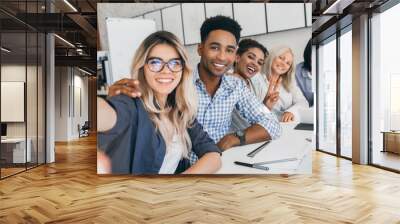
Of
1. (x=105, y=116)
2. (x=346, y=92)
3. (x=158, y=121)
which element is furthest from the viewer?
(x=346, y=92)

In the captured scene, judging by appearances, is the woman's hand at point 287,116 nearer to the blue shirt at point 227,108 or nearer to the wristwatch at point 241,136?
the blue shirt at point 227,108

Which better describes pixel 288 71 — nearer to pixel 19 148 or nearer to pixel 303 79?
pixel 303 79

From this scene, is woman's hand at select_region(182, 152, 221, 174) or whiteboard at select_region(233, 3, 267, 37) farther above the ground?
whiteboard at select_region(233, 3, 267, 37)

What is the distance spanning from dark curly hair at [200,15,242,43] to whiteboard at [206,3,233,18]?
0.23 feet

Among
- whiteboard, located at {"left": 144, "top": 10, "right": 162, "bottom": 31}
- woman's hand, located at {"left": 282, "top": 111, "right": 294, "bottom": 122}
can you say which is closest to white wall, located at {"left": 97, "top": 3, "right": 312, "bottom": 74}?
whiteboard, located at {"left": 144, "top": 10, "right": 162, "bottom": 31}

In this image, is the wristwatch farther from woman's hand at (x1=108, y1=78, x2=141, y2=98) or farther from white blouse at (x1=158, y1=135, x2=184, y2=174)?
woman's hand at (x1=108, y1=78, x2=141, y2=98)

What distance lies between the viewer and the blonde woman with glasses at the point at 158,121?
6348 millimetres

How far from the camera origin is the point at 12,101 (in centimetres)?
705

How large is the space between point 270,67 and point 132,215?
3.57 m

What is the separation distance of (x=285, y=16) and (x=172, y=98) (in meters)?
2.34

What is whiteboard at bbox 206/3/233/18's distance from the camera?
6531 mm

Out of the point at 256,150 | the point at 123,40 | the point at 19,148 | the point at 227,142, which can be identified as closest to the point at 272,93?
the point at 256,150

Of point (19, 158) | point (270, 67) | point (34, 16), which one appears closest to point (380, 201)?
point (270, 67)

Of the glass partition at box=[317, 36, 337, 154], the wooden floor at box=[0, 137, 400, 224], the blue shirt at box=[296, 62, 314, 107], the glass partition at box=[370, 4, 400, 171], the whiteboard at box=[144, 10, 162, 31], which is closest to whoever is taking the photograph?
the wooden floor at box=[0, 137, 400, 224]
